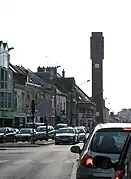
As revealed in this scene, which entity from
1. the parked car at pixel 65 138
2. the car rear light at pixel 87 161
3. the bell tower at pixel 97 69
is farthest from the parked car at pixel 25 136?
the bell tower at pixel 97 69

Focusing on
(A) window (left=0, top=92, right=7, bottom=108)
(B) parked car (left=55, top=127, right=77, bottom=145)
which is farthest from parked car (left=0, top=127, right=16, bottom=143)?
(A) window (left=0, top=92, right=7, bottom=108)

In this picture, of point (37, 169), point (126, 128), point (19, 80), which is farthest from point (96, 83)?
point (126, 128)

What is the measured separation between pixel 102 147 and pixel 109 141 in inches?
7.8

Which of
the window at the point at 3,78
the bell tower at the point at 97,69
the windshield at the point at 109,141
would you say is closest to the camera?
the windshield at the point at 109,141

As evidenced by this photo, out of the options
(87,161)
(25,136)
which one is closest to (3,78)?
(25,136)

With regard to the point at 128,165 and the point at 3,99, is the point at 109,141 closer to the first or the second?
the point at 128,165

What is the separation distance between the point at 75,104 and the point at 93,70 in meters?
13.5

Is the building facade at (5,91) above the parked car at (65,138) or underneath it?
above

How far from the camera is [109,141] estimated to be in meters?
10.1

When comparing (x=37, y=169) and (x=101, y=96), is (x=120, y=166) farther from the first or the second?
(x=101, y=96)

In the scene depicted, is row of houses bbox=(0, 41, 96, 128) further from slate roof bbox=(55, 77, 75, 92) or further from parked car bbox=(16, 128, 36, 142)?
parked car bbox=(16, 128, 36, 142)

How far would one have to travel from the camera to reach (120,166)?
5945mm

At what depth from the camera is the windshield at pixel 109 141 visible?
10008 mm

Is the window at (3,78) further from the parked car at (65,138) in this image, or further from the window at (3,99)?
the parked car at (65,138)
